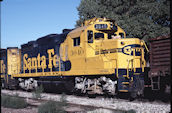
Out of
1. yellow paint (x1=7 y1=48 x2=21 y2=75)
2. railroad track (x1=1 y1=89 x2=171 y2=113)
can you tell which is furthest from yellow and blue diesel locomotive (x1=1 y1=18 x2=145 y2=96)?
yellow paint (x1=7 y1=48 x2=21 y2=75)

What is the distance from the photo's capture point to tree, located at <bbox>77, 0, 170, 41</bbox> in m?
19.3

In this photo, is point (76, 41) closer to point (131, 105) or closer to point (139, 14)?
point (131, 105)

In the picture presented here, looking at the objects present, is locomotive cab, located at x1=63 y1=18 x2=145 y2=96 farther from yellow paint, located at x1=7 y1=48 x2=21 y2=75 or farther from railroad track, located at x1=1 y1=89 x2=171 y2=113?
yellow paint, located at x1=7 y1=48 x2=21 y2=75

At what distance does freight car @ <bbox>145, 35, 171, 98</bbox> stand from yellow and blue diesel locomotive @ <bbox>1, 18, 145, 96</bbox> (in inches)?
24.3

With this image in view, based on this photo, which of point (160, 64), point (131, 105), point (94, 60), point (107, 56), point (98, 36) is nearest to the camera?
point (131, 105)

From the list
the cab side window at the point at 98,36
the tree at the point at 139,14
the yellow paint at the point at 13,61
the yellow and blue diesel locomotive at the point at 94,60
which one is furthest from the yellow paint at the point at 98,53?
the tree at the point at 139,14

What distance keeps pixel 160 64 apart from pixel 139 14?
35.2 feet

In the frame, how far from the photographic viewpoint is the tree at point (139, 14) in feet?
63.5

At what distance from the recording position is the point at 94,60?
40.2 ft

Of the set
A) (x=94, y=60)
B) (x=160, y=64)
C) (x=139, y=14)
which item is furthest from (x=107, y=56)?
(x=139, y=14)

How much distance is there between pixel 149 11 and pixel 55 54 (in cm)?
962

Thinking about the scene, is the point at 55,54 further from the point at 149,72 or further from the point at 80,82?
the point at 149,72

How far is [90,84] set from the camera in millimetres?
12828

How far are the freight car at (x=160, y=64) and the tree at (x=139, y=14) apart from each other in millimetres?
8406
